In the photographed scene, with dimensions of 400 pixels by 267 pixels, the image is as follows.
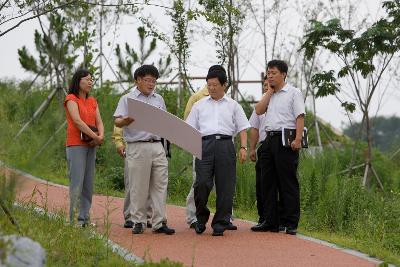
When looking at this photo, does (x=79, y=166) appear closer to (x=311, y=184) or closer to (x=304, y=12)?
(x=311, y=184)

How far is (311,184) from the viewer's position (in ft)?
38.4

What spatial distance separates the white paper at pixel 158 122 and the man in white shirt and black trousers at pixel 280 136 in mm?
1281

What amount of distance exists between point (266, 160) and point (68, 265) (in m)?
3.27

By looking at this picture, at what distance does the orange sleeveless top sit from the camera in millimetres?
8617

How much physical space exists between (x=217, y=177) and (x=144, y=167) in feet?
2.56

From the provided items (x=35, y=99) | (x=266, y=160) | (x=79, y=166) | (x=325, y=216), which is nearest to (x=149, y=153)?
(x=79, y=166)

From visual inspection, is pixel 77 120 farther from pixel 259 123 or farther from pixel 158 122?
pixel 259 123

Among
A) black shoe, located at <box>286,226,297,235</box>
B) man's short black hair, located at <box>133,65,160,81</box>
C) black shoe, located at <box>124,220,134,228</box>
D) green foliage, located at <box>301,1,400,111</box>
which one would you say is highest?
green foliage, located at <box>301,1,400,111</box>

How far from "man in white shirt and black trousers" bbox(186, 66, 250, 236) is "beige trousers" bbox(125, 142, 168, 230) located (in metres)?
0.38

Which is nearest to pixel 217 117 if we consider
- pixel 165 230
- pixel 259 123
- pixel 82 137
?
pixel 259 123

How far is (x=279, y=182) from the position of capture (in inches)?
358

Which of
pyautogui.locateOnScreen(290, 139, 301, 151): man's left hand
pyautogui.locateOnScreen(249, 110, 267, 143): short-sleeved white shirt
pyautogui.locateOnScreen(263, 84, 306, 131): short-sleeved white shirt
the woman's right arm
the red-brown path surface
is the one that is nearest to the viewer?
the red-brown path surface

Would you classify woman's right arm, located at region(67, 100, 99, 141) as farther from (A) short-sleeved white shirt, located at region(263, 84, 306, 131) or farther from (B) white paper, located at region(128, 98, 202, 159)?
(A) short-sleeved white shirt, located at region(263, 84, 306, 131)

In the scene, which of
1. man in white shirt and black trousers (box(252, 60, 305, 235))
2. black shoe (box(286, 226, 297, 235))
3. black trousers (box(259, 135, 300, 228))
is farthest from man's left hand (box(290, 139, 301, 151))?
black shoe (box(286, 226, 297, 235))
